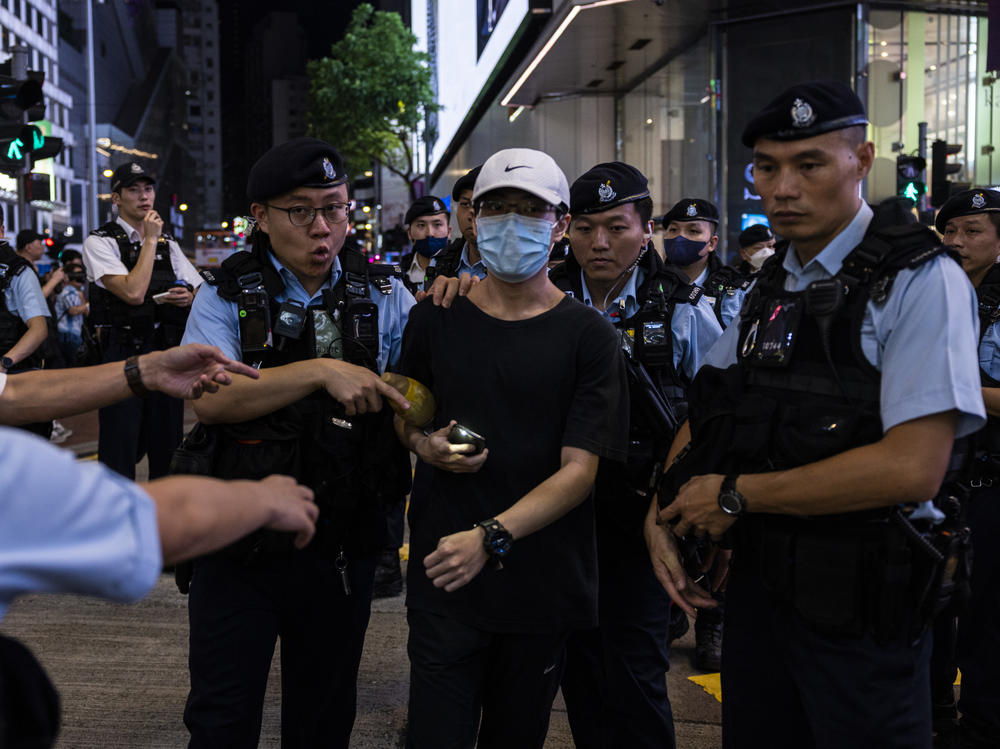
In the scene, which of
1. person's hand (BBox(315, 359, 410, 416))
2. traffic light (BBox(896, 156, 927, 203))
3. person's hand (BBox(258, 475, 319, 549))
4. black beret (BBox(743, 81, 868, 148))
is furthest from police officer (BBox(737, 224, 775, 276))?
person's hand (BBox(258, 475, 319, 549))

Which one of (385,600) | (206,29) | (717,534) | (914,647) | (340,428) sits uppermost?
A: (206,29)

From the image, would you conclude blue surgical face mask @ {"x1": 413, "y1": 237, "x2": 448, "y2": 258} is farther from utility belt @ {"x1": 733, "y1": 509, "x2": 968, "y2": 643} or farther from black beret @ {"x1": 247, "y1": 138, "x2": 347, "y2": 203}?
utility belt @ {"x1": 733, "y1": 509, "x2": 968, "y2": 643}

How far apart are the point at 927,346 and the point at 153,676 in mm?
4087

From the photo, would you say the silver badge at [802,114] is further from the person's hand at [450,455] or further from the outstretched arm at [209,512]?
the outstretched arm at [209,512]

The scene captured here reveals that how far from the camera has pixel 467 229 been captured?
19.8ft

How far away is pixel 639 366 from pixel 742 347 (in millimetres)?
946

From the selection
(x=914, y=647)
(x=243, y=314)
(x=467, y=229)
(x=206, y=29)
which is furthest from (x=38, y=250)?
(x=206, y=29)

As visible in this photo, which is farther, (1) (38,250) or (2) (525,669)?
(1) (38,250)

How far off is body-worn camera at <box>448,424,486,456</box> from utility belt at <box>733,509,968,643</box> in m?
0.83

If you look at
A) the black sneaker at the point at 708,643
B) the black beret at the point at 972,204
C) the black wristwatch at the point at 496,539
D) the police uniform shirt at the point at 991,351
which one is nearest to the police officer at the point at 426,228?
the black sneaker at the point at 708,643

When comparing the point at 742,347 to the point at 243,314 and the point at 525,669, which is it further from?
the point at 243,314

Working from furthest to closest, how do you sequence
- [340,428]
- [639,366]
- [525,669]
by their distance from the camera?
[639,366]
[340,428]
[525,669]

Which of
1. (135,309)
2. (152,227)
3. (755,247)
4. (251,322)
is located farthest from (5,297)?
(755,247)

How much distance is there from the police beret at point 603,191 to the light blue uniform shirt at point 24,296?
177 inches
